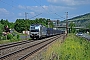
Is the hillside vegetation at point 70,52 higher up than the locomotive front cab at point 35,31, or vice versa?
the locomotive front cab at point 35,31

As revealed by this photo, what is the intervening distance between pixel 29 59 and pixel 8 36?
4072 cm

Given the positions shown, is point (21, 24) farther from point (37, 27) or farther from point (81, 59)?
point (81, 59)

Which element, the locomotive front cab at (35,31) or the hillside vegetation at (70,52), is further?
the locomotive front cab at (35,31)

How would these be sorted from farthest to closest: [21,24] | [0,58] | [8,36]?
[21,24], [8,36], [0,58]

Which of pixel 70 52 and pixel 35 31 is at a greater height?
pixel 35 31

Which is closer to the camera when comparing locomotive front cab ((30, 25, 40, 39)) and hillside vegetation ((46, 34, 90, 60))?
hillside vegetation ((46, 34, 90, 60))

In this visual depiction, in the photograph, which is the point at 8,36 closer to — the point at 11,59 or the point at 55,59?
the point at 11,59

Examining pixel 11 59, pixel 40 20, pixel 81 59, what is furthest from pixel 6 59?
pixel 40 20

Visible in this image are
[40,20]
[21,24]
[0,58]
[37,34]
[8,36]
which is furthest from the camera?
[40,20]

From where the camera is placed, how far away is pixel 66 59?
1205 cm

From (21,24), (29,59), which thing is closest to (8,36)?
(29,59)

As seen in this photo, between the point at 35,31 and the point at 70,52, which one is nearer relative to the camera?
the point at 70,52

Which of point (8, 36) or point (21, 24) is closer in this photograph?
point (8, 36)

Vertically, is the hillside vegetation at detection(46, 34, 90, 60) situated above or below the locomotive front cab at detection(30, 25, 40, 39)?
below
